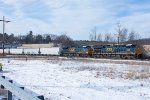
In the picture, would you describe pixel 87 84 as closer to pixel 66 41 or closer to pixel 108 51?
pixel 108 51

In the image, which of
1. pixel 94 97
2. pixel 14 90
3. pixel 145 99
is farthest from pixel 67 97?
pixel 14 90

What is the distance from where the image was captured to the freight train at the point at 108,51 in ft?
202

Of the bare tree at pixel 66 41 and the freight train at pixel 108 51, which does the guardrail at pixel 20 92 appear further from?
the bare tree at pixel 66 41

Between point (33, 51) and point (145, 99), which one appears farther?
point (33, 51)

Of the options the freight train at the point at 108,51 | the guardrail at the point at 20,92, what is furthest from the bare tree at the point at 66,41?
the guardrail at the point at 20,92

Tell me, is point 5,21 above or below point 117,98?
above

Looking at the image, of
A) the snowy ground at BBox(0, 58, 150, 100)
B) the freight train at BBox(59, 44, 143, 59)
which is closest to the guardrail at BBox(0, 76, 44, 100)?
the snowy ground at BBox(0, 58, 150, 100)

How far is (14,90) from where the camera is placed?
234 inches

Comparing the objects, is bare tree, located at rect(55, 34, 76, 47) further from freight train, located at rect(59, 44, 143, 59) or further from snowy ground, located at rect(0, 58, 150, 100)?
snowy ground, located at rect(0, 58, 150, 100)

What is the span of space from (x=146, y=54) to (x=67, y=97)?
55926 millimetres

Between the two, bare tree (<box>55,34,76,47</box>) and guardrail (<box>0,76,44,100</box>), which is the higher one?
bare tree (<box>55,34,76,47</box>)

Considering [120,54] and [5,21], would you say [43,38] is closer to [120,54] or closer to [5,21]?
[5,21]

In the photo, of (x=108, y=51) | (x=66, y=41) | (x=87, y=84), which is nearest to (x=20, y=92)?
(x=87, y=84)

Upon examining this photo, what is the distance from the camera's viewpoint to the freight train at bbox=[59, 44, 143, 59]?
6162cm
